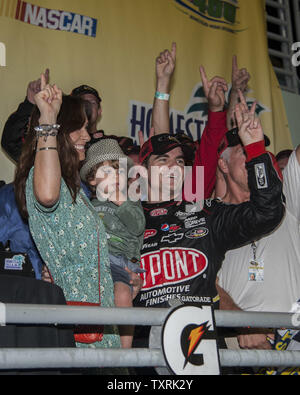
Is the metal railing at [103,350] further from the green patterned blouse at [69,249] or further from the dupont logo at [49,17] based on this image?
the dupont logo at [49,17]

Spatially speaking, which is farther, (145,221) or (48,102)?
(145,221)

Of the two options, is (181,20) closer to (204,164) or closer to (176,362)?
(204,164)

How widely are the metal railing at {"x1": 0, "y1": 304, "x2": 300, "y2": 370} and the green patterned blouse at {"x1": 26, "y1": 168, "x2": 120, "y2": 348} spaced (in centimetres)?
33

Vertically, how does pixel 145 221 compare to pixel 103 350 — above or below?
above

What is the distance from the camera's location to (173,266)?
2174 mm

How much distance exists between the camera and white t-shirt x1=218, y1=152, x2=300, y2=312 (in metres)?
2.25

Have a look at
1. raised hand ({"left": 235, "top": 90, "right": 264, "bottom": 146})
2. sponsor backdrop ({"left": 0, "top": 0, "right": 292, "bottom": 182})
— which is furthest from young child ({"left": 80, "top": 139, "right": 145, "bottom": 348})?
sponsor backdrop ({"left": 0, "top": 0, "right": 292, "bottom": 182})

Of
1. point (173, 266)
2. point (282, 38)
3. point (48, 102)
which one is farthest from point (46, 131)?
point (282, 38)

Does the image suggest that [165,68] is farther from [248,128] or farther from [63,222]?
[63,222]

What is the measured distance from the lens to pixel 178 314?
4.58 ft

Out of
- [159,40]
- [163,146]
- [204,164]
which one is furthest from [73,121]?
[159,40]

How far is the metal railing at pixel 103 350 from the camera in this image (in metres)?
1.22

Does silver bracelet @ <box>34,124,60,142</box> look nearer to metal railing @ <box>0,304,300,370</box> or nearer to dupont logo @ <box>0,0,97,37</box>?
metal railing @ <box>0,304,300,370</box>

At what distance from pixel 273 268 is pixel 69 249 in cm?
96
